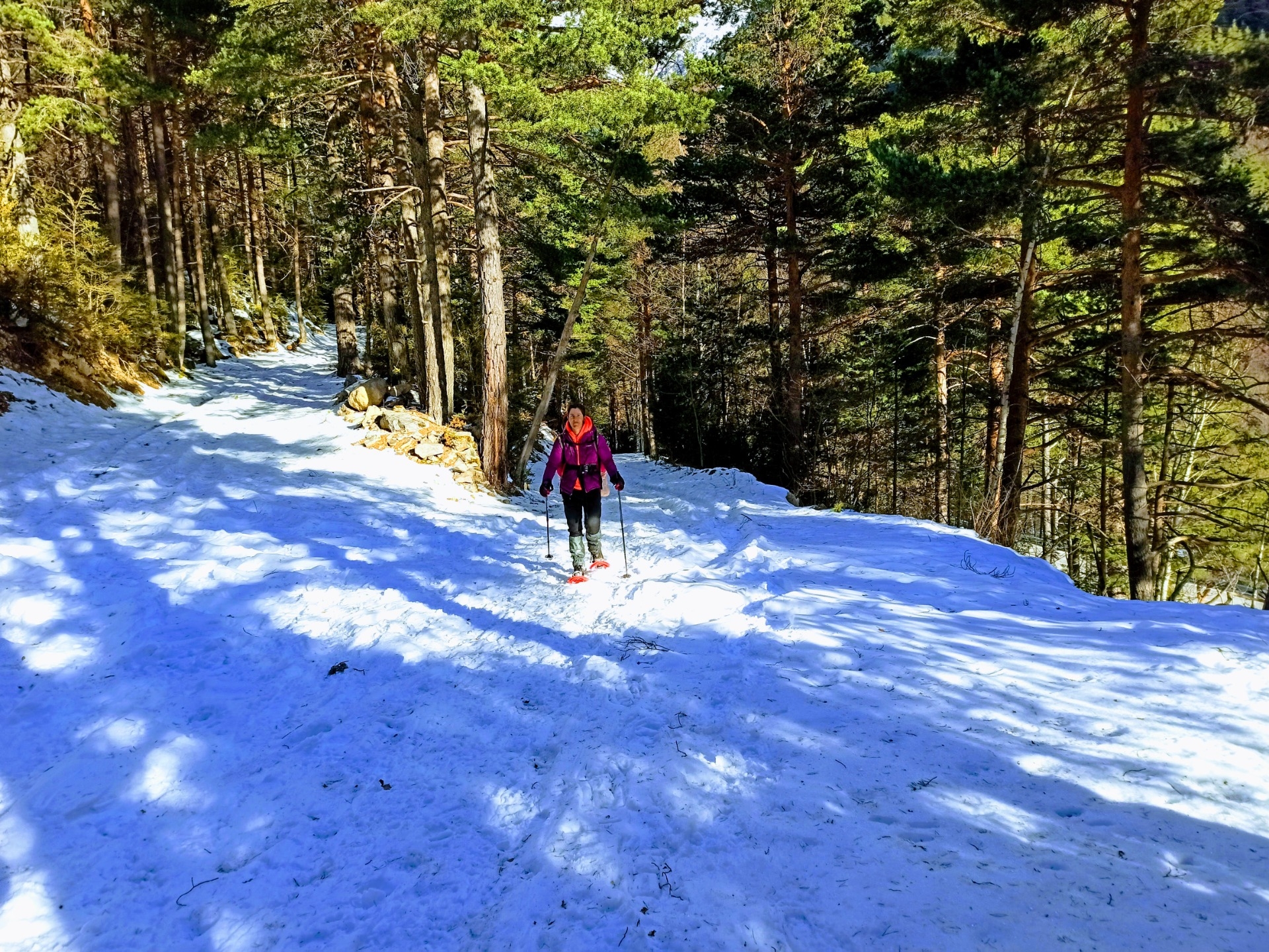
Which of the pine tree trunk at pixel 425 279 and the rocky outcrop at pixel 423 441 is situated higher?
the pine tree trunk at pixel 425 279

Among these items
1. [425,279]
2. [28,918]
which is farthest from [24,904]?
[425,279]

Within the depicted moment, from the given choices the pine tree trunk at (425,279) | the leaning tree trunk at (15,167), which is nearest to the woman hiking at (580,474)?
the pine tree trunk at (425,279)

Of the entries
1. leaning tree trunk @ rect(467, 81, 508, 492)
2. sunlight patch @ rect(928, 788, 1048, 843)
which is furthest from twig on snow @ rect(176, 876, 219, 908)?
leaning tree trunk @ rect(467, 81, 508, 492)

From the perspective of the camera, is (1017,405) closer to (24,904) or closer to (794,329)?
(794,329)

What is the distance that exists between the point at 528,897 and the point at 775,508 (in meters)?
9.54

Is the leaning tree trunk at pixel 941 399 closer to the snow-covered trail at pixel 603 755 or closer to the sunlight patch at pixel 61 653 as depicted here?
the snow-covered trail at pixel 603 755

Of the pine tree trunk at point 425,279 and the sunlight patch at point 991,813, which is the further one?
the pine tree trunk at point 425,279

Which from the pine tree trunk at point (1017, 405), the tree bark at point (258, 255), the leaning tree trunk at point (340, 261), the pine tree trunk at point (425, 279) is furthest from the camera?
the tree bark at point (258, 255)

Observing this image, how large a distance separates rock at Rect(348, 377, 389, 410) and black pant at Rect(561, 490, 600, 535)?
8243 mm

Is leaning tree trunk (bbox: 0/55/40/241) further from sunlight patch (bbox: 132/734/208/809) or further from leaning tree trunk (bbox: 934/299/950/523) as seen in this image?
leaning tree trunk (bbox: 934/299/950/523)

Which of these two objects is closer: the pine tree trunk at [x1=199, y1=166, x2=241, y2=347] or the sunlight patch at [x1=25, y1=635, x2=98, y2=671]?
the sunlight patch at [x1=25, y1=635, x2=98, y2=671]

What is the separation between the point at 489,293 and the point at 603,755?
9486 millimetres

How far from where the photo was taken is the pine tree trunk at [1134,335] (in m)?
8.62

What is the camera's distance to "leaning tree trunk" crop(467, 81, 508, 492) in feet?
35.9
